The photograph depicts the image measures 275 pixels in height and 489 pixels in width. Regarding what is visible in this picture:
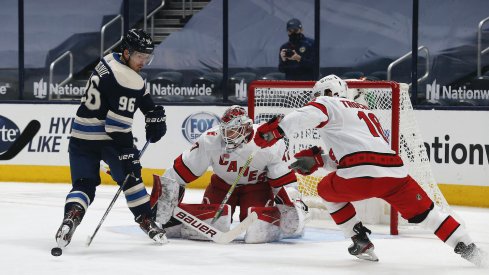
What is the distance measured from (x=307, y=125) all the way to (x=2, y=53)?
6731 millimetres

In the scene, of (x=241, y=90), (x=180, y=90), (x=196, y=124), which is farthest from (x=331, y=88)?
(x=180, y=90)

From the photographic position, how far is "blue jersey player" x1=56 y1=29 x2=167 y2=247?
582 cm

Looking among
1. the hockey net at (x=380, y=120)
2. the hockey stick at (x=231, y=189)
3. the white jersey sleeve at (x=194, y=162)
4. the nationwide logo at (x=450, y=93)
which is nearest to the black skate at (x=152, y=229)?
the hockey stick at (x=231, y=189)

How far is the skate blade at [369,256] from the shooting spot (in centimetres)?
551

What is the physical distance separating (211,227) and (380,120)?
4.88 feet

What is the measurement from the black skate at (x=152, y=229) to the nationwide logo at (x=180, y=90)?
451 centimetres

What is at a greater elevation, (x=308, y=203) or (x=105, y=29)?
(x=105, y=29)

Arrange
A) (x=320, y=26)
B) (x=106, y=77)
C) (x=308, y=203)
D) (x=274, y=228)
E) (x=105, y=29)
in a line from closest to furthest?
1. (x=106, y=77)
2. (x=274, y=228)
3. (x=308, y=203)
4. (x=320, y=26)
5. (x=105, y=29)

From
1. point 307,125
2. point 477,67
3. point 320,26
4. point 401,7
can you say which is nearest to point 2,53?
point 320,26

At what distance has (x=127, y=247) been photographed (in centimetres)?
596

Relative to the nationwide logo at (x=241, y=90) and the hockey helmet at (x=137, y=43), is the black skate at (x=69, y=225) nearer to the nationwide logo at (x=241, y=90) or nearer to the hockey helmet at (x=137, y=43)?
the hockey helmet at (x=137, y=43)

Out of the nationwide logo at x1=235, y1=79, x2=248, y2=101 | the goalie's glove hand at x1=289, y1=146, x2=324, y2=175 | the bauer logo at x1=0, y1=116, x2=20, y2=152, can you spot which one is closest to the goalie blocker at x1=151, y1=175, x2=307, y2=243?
the goalie's glove hand at x1=289, y1=146, x2=324, y2=175

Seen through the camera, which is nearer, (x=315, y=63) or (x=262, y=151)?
(x=262, y=151)

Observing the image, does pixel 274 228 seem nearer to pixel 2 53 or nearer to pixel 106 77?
pixel 106 77
